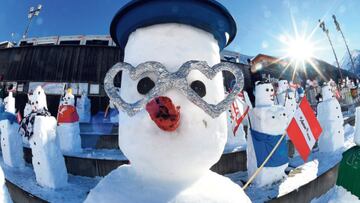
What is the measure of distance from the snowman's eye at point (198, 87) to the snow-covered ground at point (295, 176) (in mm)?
3101

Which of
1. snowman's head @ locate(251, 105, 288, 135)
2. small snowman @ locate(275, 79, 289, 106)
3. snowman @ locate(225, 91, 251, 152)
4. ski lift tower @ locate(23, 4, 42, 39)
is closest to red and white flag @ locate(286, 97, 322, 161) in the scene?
snowman's head @ locate(251, 105, 288, 135)

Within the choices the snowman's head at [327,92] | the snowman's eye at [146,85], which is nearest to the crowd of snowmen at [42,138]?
the snowman's eye at [146,85]

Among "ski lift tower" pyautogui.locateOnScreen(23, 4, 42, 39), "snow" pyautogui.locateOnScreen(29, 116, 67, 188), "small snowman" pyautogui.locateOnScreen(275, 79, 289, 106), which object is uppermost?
"ski lift tower" pyautogui.locateOnScreen(23, 4, 42, 39)

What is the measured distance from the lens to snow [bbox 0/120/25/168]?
6266mm

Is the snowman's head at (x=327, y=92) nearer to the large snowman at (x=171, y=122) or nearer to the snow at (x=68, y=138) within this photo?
the large snowman at (x=171, y=122)

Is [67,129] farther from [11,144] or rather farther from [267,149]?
[267,149]

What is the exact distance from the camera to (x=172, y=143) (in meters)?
1.48

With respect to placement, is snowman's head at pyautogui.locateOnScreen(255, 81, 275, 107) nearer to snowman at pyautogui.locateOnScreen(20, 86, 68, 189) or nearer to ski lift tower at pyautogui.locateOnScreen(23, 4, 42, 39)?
snowman at pyautogui.locateOnScreen(20, 86, 68, 189)

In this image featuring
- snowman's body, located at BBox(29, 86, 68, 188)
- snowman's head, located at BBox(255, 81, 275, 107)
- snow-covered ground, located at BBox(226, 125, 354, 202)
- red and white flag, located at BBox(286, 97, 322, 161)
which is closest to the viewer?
red and white flag, located at BBox(286, 97, 322, 161)

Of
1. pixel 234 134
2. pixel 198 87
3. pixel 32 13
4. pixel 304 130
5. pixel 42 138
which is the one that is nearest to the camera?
pixel 198 87

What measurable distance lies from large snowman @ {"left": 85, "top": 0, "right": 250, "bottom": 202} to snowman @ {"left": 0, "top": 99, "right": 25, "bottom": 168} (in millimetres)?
5856

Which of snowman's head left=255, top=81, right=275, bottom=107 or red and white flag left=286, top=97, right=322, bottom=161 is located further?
snowman's head left=255, top=81, right=275, bottom=107

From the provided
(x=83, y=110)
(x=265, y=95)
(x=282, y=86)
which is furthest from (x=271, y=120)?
(x=83, y=110)

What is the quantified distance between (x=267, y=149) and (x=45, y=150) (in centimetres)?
420
